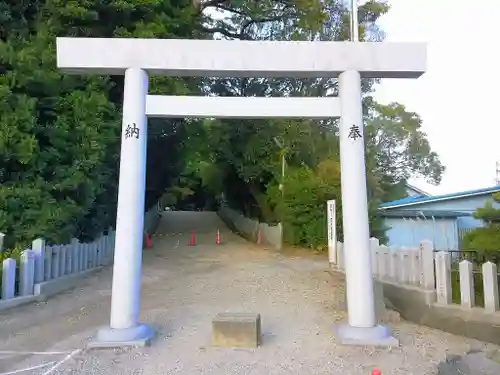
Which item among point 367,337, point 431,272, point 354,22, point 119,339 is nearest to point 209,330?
point 119,339

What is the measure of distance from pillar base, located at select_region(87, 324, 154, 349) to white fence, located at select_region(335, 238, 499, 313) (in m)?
4.42

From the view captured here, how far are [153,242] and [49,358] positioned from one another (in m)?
15.1

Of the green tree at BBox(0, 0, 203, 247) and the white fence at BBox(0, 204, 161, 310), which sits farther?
the green tree at BBox(0, 0, 203, 247)

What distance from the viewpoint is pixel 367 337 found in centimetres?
573

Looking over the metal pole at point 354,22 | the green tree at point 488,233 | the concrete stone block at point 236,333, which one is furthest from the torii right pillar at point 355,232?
the green tree at point 488,233

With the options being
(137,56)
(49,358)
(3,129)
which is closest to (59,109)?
(3,129)

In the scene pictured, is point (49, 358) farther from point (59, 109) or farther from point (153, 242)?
point (153, 242)

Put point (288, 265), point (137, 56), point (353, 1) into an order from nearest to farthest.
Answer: point (137, 56)
point (353, 1)
point (288, 265)

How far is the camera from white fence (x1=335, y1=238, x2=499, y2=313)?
20.0 feet

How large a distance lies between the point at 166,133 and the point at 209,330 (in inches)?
474

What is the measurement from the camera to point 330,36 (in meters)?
18.5

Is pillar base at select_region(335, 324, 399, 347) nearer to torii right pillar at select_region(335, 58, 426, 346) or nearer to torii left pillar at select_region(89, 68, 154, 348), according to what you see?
torii right pillar at select_region(335, 58, 426, 346)

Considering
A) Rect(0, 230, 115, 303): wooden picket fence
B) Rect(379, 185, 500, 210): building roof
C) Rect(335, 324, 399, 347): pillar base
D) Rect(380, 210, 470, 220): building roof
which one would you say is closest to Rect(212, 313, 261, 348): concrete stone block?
Rect(335, 324, 399, 347): pillar base

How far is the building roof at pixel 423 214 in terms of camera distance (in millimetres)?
16812
